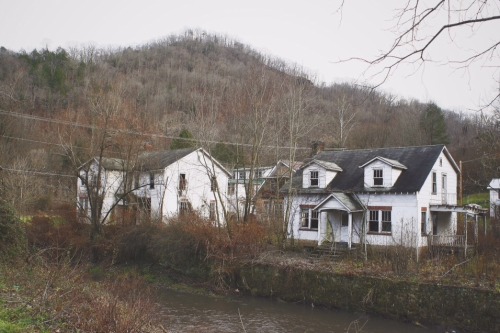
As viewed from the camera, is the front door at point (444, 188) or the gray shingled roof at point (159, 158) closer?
the front door at point (444, 188)

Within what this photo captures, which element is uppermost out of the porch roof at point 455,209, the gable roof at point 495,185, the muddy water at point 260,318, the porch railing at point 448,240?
the gable roof at point 495,185

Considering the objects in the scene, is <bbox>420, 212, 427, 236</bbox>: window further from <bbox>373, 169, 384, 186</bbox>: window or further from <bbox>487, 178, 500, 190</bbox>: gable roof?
<bbox>487, 178, 500, 190</bbox>: gable roof

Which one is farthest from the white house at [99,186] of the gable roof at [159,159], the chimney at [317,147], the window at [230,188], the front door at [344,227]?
the front door at [344,227]

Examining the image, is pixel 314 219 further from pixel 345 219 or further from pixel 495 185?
pixel 495 185

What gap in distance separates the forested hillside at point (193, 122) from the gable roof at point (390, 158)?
10.2ft

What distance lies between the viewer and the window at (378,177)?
1112 inches

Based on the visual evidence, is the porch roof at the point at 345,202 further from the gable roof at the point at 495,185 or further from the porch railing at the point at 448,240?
the gable roof at the point at 495,185

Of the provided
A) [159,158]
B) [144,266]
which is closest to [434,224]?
[144,266]

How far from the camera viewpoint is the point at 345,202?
27.9 m

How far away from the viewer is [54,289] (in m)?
12.4

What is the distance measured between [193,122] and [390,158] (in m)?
14.0

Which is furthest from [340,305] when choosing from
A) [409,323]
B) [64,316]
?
[64,316]

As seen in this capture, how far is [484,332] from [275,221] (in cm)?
1557

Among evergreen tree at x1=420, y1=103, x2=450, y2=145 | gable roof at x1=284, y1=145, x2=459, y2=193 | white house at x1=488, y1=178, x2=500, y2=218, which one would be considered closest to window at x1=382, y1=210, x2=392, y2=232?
gable roof at x1=284, y1=145, x2=459, y2=193
